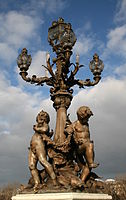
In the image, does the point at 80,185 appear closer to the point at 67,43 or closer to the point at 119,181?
the point at 67,43

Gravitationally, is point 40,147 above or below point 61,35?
below

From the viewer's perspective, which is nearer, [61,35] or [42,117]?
[42,117]

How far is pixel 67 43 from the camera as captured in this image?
25.5ft

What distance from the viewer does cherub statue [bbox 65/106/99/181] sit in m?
6.74

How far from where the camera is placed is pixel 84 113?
6.84 meters

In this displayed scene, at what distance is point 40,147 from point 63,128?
872mm

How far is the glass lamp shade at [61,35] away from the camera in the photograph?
786 cm

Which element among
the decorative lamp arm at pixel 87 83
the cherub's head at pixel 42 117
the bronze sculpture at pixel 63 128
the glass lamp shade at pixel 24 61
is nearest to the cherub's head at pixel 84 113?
the bronze sculpture at pixel 63 128

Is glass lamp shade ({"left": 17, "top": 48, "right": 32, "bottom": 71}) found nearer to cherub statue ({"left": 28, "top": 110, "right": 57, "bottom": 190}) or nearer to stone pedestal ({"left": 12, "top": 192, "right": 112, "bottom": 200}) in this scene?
cherub statue ({"left": 28, "top": 110, "right": 57, "bottom": 190})

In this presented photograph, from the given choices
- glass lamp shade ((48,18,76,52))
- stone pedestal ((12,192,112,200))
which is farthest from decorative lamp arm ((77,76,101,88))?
stone pedestal ((12,192,112,200))

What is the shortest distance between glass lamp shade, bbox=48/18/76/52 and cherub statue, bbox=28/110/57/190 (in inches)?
72.4

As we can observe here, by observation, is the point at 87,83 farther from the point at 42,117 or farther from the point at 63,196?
the point at 63,196

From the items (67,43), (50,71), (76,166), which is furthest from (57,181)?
(67,43)

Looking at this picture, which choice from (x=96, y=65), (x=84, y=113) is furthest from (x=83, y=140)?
(x=96, y=65)
